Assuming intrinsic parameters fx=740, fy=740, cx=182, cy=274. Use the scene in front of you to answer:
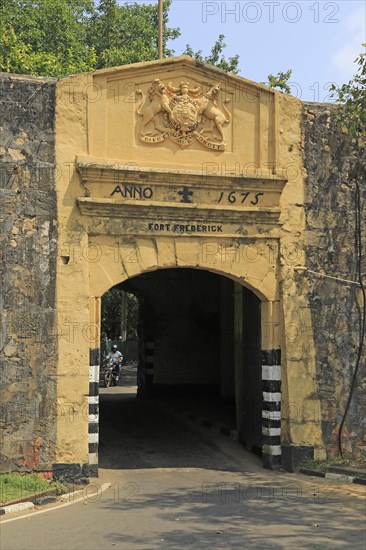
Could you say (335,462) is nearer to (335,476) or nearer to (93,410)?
(335,476)

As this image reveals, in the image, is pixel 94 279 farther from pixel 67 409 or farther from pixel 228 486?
pixel 228 486

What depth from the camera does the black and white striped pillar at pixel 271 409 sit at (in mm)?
10820

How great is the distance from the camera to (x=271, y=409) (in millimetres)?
10883

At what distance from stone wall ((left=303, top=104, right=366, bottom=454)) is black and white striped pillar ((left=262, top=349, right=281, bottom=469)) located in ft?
2.12

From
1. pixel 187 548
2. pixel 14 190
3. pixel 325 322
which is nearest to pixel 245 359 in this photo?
pixel 325 322

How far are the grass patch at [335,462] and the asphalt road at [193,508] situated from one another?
328mm

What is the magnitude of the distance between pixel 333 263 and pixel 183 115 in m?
3.17

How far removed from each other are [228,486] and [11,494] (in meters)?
2.82

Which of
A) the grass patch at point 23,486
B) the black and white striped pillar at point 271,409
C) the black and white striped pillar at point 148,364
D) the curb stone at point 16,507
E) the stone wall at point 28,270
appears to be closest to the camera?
the curb stone at point 16,507

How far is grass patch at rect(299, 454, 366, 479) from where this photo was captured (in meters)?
10.5

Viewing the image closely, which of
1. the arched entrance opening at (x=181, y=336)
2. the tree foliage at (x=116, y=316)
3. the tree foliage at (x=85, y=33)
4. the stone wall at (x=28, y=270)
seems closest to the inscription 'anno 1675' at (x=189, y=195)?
the stone wall at (x=28, y=270)

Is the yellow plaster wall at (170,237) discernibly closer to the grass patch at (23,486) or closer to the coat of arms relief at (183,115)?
the coat of arms relief at (183,115)

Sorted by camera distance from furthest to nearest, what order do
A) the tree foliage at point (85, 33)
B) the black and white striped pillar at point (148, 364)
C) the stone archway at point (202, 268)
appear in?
the tree foliage at point (85, 33)
the black and white striped pillar at point (148, 364)
the stone archway at point (202, 268)

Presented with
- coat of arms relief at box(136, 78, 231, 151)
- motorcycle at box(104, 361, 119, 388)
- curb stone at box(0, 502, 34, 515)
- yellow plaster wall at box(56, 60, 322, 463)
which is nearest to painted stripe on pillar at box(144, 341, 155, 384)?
motorcycle at box(104, 361, 119, 388)
